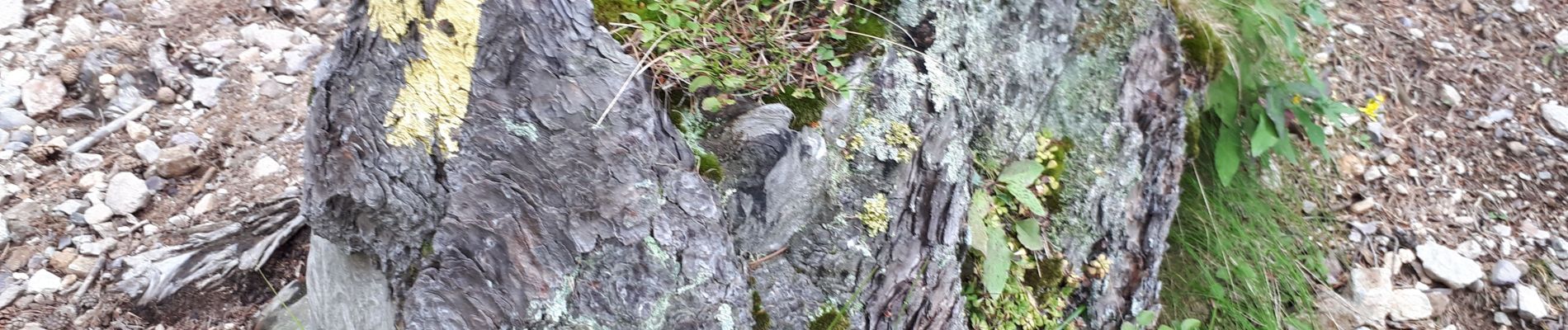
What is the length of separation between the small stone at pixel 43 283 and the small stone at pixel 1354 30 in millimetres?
5888

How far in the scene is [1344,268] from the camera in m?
3.79

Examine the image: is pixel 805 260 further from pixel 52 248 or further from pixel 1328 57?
pixel 1328 57

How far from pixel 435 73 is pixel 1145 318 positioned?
2.59 m

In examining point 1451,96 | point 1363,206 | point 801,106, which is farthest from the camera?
point 1451,96

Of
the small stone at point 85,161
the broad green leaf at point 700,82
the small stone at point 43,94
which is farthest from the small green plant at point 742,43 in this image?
the small stone at point 43,94

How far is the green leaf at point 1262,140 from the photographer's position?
3.31 metres

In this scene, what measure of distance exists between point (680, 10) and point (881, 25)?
58 cm

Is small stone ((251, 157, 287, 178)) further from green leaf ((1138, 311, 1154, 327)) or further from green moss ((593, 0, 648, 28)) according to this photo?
green leaf ((1138, 311, 1154, 327))

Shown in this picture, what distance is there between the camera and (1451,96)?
4.50 meters

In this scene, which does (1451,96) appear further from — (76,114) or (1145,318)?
(76,114)

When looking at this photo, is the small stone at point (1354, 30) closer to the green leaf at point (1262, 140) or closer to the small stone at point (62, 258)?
the green leaf at point (1262, 140)

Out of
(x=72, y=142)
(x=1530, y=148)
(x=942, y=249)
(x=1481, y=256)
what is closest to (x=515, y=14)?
(x=942, y=249)

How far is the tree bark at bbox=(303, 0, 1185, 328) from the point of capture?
6.70 feet

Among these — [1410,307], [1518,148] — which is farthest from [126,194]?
[1518,148]
